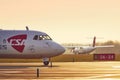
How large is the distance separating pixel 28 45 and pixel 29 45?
112 millimetres

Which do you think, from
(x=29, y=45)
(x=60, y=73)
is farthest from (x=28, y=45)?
(x=60, y=73)

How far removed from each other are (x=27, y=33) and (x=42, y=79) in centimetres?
2227

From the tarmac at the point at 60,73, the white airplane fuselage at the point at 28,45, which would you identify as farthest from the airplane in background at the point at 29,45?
the tarmac at the point at 60,73

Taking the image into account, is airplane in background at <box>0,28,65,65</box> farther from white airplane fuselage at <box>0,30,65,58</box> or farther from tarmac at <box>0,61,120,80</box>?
tarmac at <box>0,61,120,80</box>

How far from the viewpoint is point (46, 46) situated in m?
54.6

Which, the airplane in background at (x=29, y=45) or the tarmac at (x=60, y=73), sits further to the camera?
the airplane in background at (x=29, y=45)

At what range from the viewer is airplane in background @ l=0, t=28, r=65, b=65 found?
179ft

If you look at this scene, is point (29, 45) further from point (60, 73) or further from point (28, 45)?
point (60, 73)

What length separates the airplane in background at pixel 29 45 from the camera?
54.5 meters

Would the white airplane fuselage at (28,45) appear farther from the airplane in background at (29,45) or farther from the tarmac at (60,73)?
the tarmac at (60,73)

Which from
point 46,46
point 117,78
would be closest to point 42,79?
point 117,78

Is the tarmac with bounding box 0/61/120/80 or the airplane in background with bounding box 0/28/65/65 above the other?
the airplane in background with bounding box 0/28/65/65

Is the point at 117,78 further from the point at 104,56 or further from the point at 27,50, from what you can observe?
the point at 104,56

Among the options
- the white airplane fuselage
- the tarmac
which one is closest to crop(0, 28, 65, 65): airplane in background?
the white airplane fuselage
